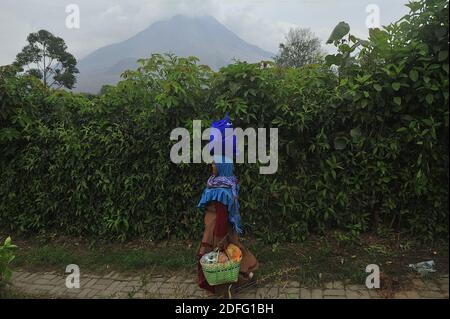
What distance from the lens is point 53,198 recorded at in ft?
17.6

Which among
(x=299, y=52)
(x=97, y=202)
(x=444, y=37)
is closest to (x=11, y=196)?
(x=97, y=202)

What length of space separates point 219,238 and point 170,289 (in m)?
0.86

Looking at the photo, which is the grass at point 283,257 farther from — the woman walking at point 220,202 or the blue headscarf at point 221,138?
the blue headscarf at point 221,138

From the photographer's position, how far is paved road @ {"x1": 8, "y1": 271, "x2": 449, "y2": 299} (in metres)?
→ 3.55

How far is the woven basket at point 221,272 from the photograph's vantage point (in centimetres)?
342

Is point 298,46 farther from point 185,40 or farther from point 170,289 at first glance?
point 170,289

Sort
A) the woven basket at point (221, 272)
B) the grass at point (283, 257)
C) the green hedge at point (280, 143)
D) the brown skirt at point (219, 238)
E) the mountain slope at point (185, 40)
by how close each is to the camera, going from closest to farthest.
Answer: the woven basket at point (221, 272)
the brown skirt at point (219, 238)
the grass at point (283, 257)
the green hedge at point (280, 143)
the mountain slope at point (185, 40)

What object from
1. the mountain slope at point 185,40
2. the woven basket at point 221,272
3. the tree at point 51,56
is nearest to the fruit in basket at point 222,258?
the woven basket at point 221,272

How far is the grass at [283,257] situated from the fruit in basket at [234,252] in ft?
1.82

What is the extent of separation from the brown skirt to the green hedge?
96 centimetres

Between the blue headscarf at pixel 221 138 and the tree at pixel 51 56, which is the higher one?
the tree at pixel 51 56

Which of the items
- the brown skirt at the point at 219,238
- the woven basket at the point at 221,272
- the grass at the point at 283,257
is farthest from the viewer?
the grass at the point at 283,257

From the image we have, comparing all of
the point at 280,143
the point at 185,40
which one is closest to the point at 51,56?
the point at 185,40

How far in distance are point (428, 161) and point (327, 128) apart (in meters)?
1.13
